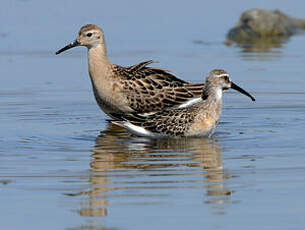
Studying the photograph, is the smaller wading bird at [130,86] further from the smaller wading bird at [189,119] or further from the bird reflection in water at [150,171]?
the bird reflection in water at [150,171]

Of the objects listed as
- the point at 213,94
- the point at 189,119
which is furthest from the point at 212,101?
the point at 189,119

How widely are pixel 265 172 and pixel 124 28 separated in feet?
42.0

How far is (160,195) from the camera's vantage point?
1034 centimetres

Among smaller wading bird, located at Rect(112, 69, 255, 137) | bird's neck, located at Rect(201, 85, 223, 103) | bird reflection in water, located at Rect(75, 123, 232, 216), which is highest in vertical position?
bird's neck, located at Rect(201, 85, 223, 103)

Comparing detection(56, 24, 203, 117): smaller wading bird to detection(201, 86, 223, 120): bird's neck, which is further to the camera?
detection(56, 24, 203, 117): smaller wading bird

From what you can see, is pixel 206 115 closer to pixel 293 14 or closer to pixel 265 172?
pixel 265 172

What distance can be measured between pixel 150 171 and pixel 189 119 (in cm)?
282

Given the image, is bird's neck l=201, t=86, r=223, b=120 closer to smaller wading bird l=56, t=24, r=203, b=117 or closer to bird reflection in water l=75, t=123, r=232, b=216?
bird reflection in water l=75, t=123, r=232, b=216

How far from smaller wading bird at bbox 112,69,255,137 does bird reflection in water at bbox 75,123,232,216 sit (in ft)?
0.46

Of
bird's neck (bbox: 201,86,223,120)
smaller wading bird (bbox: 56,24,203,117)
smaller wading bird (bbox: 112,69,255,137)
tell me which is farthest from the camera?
smaller wading bird (bbox: 56,24,203,117)

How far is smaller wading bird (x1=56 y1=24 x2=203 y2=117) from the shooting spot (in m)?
15.4

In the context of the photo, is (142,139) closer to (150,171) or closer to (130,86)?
(130,86)

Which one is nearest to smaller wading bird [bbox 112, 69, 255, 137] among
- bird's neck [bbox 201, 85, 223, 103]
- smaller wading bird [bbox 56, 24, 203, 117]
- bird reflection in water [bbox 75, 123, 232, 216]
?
bird's neck [bbox 201, 85, 223, 103]

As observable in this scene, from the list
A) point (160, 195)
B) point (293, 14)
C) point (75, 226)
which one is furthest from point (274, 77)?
point (75, 226)
